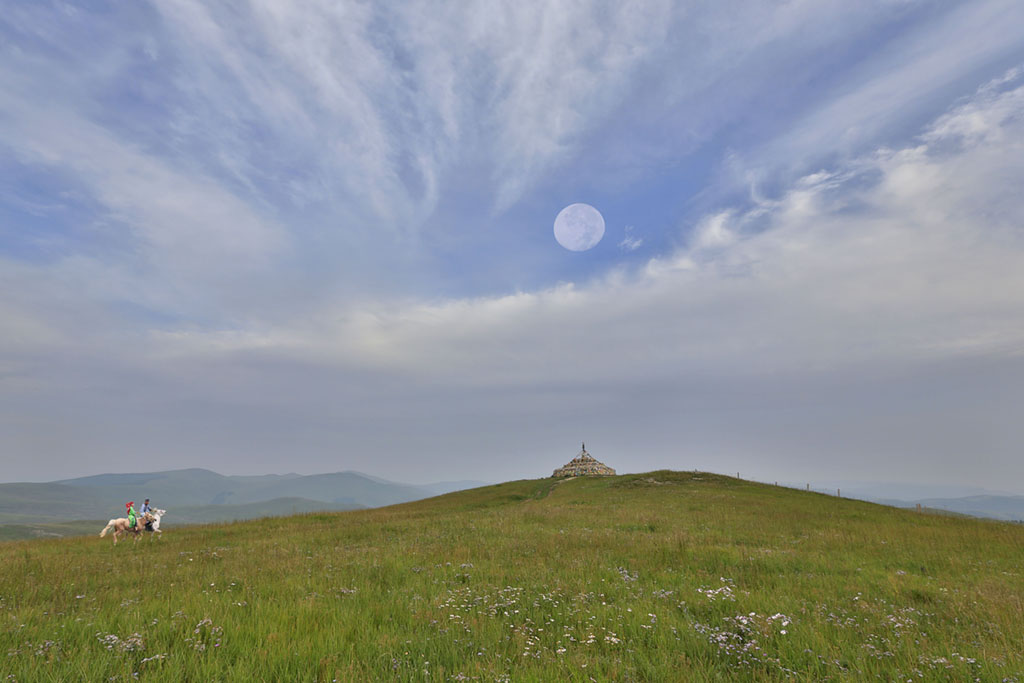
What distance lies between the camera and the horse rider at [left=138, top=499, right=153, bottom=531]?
72.5ft

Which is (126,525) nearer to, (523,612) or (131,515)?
(131,515)

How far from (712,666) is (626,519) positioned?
60.7ft

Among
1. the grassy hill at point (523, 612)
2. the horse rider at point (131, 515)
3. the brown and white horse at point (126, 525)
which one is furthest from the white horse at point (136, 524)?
the grassy hill at point (523, 612)

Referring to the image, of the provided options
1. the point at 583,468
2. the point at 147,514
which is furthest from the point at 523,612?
the point at 583,468

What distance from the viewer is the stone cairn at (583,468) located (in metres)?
74.1

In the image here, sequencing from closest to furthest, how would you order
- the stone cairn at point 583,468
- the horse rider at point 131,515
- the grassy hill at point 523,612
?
the grassy hill at point 523,612 < the horse rider at point 131,515 < the stone cairn at point 583,468

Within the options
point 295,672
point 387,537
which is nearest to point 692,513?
point 387,537

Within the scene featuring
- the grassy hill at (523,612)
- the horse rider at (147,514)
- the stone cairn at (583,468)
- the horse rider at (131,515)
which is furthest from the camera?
the stone cairn at (583,468)

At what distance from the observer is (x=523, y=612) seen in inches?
294

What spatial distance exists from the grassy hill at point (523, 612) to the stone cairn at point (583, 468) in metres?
59.5

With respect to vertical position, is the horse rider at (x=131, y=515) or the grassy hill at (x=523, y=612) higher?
the horse rider at (x=131, y=515)

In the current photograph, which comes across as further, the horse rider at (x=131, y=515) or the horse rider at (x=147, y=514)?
the horse rider at (x=147, y=514)

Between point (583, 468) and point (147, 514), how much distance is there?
6254 centimetres

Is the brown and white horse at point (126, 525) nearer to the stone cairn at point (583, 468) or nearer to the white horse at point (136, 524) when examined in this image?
the white horse at point (136, 524)
